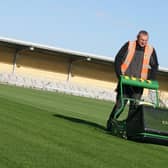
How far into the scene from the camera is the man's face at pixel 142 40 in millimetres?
9695

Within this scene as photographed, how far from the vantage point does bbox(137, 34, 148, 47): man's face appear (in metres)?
9.70

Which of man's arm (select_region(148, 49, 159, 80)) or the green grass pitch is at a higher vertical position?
man's arm (select_region(148, 49, 159, 80))

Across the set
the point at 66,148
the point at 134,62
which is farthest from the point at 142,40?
the point at 66,148

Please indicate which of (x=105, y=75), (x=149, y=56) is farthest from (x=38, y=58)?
(x=149, y=56)

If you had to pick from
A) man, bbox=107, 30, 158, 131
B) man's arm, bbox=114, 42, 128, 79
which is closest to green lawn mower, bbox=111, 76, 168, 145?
man, bbox=107, 30, 158, 131

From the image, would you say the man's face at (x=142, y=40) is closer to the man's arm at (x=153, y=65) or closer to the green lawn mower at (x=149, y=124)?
the man's arm at (x=153, y=65)

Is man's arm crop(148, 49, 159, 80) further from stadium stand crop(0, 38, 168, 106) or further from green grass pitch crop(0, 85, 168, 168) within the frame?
stadium stand crop(0, 38, 168, 106)

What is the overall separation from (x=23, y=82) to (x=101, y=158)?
3215 cm

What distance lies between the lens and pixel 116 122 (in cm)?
970

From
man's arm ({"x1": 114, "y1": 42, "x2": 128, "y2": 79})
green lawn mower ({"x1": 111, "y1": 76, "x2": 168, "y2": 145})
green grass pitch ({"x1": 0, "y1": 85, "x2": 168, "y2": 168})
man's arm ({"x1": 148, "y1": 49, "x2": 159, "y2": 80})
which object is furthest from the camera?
man's arm ({"x1": 148, "y1": 49, "x2": 159, "y2": 80})

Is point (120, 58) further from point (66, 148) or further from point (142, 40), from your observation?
point (66, 148)

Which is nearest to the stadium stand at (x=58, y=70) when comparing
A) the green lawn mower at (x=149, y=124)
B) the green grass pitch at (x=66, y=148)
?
the green grass pitch at (x=66, y=148)

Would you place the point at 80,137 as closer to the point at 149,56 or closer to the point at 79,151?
the point at 79,151

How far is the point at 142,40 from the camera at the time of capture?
973cm
